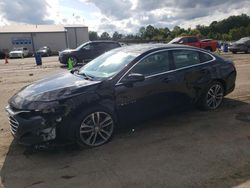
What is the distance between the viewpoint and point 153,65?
580 centimetres

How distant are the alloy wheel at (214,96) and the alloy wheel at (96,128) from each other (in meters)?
2.60

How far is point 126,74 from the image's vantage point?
17.6 ft

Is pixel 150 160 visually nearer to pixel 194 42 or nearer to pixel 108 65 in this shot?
pixel 108 65

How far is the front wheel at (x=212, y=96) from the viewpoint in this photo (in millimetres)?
6699

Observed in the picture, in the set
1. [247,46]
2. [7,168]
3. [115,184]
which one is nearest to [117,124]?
[115,184]

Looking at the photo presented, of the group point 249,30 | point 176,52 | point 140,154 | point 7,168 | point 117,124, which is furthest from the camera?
point 249,30

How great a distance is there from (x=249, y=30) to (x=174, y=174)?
77.5 metres

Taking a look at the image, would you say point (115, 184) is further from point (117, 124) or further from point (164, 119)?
A: point (164, 119)

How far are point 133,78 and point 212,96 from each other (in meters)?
2.36

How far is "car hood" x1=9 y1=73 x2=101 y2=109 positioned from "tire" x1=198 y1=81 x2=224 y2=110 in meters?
2.61

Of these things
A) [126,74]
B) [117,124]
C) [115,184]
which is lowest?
[115,184]

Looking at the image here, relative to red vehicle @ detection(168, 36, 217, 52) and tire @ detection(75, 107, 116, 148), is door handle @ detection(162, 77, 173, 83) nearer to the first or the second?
tire @ detection(75, 107, 116, 148)

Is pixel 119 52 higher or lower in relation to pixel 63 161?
higher

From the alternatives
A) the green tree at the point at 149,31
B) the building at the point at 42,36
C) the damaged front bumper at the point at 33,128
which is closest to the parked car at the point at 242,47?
the damaged front bumper at the point at 33,128
